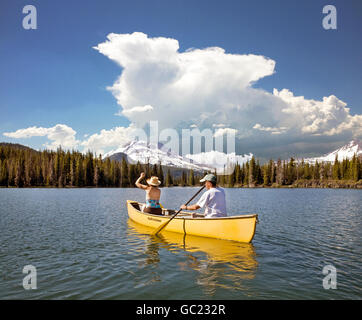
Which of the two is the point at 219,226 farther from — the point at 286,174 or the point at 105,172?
the point at 286,174

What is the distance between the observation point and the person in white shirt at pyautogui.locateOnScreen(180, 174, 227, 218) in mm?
11977

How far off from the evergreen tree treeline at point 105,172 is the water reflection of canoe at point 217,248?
112 m

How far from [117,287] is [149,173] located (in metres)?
142

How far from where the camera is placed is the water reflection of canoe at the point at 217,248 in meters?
9.59

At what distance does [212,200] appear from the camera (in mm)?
12320

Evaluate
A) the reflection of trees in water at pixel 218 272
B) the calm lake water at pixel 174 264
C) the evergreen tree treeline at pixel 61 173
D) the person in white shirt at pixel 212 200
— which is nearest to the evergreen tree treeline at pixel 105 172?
the evergreen tree treeline at pixel 61 173

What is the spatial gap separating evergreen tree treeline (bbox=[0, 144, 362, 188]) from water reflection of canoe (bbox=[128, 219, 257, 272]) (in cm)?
11219

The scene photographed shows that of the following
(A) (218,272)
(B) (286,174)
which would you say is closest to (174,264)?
(A) (218,272)

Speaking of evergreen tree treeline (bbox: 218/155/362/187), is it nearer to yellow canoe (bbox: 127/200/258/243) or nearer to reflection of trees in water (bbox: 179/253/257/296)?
yellow canoe (bbox: 127/200/258/243)

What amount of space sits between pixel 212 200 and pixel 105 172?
4829 inches

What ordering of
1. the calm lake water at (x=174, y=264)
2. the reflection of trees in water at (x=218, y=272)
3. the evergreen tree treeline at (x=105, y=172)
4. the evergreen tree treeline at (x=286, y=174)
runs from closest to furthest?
1. the calm lake water at (x=174, y=264)
2. the reflection of trees in water at (x=218, y=272)
3. the evergreen tree treeline at (x=105, y=172)
4. the evergreen tree treeline at (x=286, y=174)

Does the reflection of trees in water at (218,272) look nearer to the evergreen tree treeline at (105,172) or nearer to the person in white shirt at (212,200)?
the person in white shirt at (212,200)

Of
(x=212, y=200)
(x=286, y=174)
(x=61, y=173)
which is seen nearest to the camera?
(x=212, y=200)

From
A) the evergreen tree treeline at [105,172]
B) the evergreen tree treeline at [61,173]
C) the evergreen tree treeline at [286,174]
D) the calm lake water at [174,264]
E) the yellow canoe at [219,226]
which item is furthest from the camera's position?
the evergreen tree treeline at [286,174]
